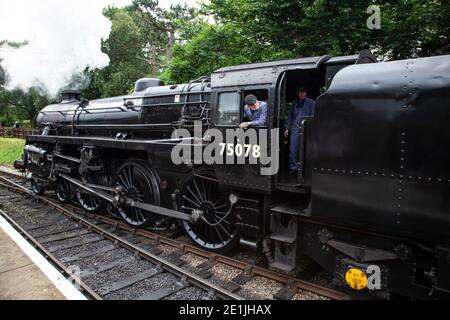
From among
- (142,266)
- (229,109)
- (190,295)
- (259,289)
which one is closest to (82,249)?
(142,266)

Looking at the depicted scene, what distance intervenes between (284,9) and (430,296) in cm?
824

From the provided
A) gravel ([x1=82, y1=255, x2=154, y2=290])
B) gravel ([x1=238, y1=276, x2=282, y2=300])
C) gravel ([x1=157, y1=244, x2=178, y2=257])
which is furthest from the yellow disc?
gravel ([x1=157, y1=244, x2=178, y2=257])

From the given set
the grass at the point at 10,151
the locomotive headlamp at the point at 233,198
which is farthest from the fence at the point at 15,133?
the locomotive headlamp at the point at 233,198

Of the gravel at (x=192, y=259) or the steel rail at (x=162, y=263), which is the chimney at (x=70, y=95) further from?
the gravel at (x=192, y=259)

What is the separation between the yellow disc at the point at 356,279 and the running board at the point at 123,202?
2.64 meters

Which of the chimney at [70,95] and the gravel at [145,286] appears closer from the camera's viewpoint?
the gravel at [145,286]

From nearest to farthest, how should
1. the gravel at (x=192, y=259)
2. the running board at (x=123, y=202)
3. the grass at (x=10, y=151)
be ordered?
the gravel at (x=192, y=259) → the running board at (x=123, y=202) → the grass at (x=10, y=151)

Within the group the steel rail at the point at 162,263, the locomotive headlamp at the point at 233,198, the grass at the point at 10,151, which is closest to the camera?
the steel rail at the point at 162,263

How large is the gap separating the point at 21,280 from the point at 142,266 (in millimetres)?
1674

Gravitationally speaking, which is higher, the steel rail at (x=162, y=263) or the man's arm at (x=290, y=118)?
the man's arm at (x=290, y=118)

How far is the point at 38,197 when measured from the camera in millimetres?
10016

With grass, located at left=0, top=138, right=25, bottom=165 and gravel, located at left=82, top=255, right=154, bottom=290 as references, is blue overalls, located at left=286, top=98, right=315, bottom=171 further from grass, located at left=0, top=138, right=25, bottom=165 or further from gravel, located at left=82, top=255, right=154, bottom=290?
grass, located at left=0, top=138, right=25, bottom=165

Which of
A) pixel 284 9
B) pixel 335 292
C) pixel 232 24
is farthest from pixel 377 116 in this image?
pixel 232 24

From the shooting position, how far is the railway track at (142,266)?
178 inches
